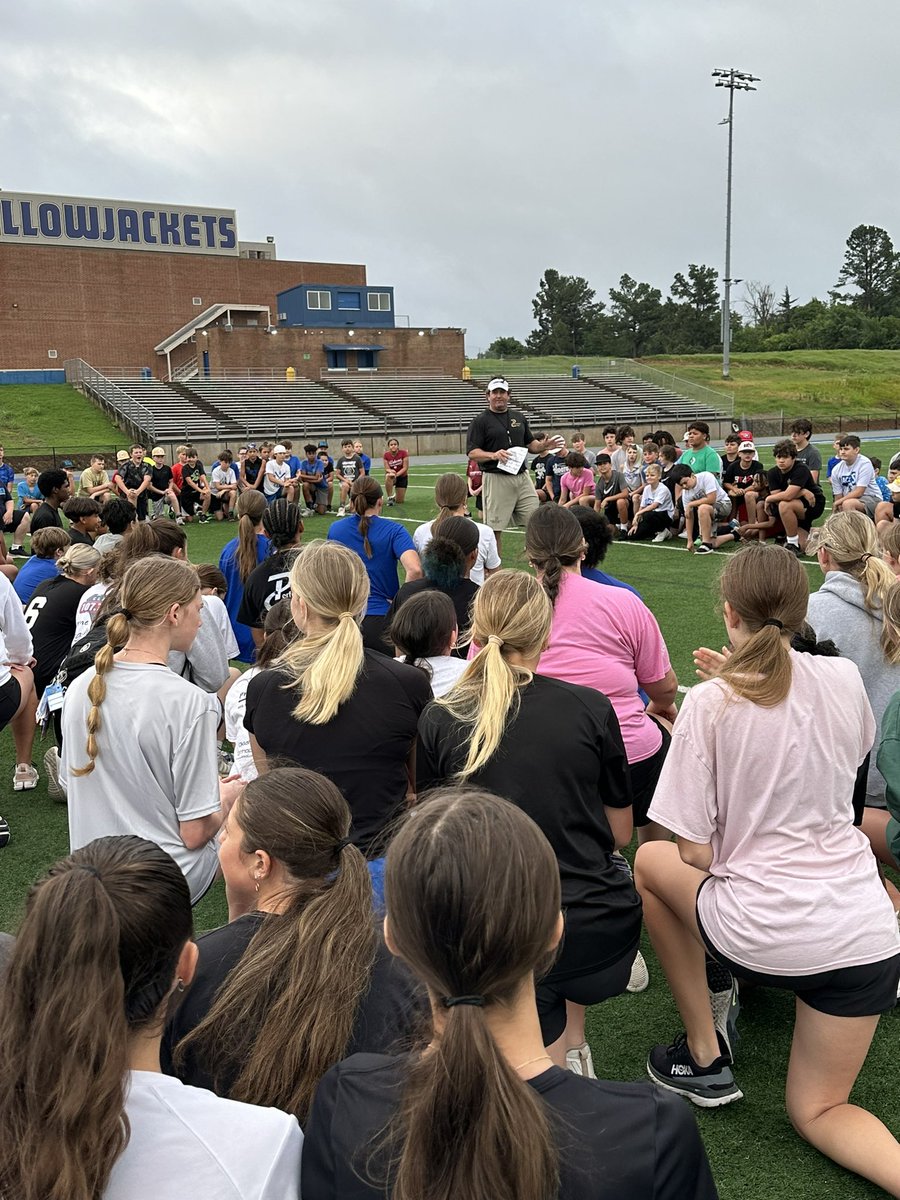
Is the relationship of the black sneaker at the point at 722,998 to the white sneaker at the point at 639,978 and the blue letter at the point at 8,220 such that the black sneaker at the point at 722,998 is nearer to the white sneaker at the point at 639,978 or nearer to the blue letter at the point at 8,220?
the white sneaker at the point at 639,978

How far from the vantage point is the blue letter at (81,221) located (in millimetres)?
55688

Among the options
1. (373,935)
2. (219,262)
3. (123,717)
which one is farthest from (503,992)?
(219,262)

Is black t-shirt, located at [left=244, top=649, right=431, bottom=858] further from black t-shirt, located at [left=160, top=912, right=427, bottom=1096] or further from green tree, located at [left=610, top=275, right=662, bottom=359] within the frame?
green tree, located at [left=610, top=275, right=662, bottom=359]

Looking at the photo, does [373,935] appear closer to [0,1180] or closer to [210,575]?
[0,1180]

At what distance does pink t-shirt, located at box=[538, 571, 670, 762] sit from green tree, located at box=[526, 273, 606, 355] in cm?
9672

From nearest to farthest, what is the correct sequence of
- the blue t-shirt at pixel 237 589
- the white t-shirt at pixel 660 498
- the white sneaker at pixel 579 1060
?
the white sneaker at pixel 579 1060
the blue t-shirt at pixel 237 589
the white t-shirt at pixel 660 498

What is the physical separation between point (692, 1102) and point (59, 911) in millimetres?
2300

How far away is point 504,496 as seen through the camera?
35.8ft

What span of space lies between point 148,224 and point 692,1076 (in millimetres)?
62846

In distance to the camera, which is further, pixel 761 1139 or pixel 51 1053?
pixel 761 1139

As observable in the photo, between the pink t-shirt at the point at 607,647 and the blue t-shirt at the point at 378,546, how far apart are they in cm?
291

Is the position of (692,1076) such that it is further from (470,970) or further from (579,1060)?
(470,970)

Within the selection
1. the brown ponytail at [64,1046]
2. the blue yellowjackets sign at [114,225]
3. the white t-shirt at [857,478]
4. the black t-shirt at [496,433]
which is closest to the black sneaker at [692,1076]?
the brown ponytail at [64,1046]

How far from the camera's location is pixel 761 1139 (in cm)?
283
